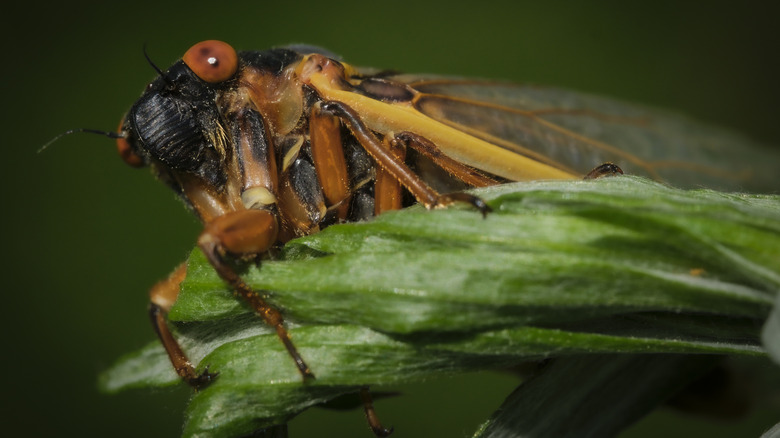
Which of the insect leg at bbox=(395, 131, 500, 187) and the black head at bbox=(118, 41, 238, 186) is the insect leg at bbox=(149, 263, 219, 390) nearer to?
the black head at bbox=(118, 41, 238, 186)

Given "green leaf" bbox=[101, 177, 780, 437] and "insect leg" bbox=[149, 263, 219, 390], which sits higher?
"green leaf" bbox=[101, 177, 780, 437]

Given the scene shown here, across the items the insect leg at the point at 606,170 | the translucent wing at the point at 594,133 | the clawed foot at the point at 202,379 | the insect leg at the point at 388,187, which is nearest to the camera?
the clawed foot at the point at 202,379

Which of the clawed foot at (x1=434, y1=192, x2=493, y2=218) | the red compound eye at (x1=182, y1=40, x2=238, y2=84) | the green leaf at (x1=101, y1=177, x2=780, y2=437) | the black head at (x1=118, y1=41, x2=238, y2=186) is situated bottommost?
the green leaf at (x1=101, y1=177, x2=780, y2=437)

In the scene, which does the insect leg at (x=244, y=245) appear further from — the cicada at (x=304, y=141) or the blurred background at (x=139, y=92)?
the blurred background at (x=139, y=92)

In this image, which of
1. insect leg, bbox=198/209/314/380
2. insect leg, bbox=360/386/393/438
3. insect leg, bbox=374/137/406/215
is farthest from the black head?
insect leg, bbox=360/386/393/438

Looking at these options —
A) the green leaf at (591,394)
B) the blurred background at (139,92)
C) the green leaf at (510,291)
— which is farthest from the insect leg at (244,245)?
the blurred background at (139,92)

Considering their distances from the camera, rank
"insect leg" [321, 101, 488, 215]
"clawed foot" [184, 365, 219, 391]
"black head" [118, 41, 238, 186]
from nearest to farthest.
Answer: "clawed foot" [184, 365, 219, 391]
"insect leg" [321, 101, 488, 215]
"black head" [118, 41, 238, 186]

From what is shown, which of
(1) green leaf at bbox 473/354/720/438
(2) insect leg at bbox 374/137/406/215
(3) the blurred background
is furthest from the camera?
(3) the blurred background
